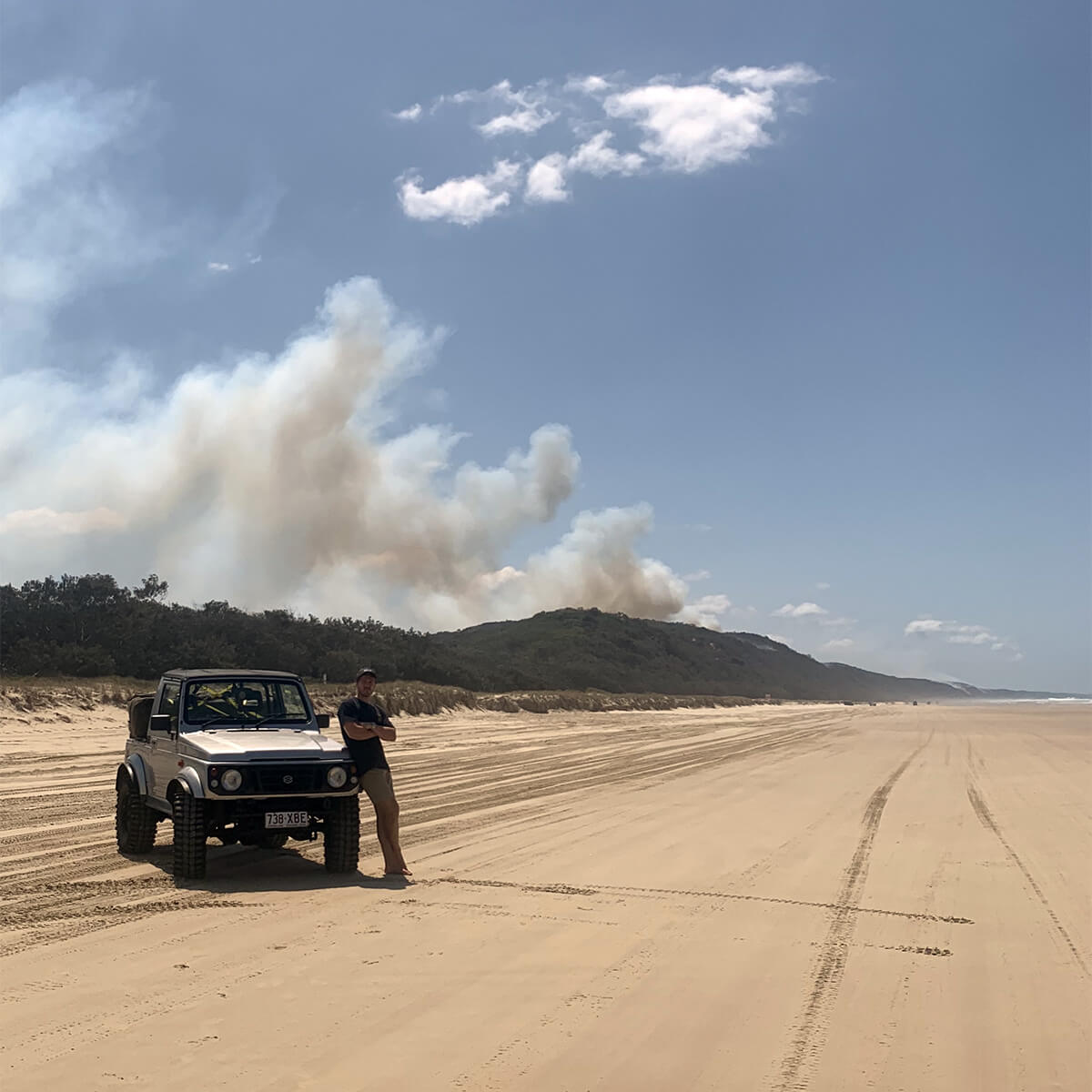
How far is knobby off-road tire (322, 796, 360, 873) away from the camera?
1039 centimetres

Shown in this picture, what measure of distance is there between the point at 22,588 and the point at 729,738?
1333 inches

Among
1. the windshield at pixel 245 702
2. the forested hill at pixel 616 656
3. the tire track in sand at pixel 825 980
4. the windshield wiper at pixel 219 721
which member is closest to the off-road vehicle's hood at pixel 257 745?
the windshield wiper at pixel 219 721

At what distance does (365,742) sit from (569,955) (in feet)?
12.9

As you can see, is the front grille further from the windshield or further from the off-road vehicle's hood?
the windshield

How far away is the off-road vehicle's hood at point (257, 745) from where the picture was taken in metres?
10.0

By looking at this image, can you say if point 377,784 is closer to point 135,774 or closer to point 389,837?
point 389,837

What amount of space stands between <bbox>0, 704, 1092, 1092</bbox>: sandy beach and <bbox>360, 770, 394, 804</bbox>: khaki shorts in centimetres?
88

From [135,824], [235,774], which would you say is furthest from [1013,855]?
[135,824]

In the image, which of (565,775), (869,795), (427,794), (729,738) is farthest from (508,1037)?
(729,738)

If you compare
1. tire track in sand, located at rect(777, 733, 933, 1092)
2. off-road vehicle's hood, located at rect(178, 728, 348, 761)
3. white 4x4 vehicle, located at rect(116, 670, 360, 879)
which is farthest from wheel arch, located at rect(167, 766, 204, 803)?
tire track in sand, located at rect(777, 733, 933, 1092)

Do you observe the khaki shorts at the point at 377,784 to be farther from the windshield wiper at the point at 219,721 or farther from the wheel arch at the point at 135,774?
the wheel arch at the point at 135,774

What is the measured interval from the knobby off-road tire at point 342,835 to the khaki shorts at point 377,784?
183mm

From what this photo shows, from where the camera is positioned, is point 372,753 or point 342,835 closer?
point 342,835

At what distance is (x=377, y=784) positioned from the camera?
10.6m
